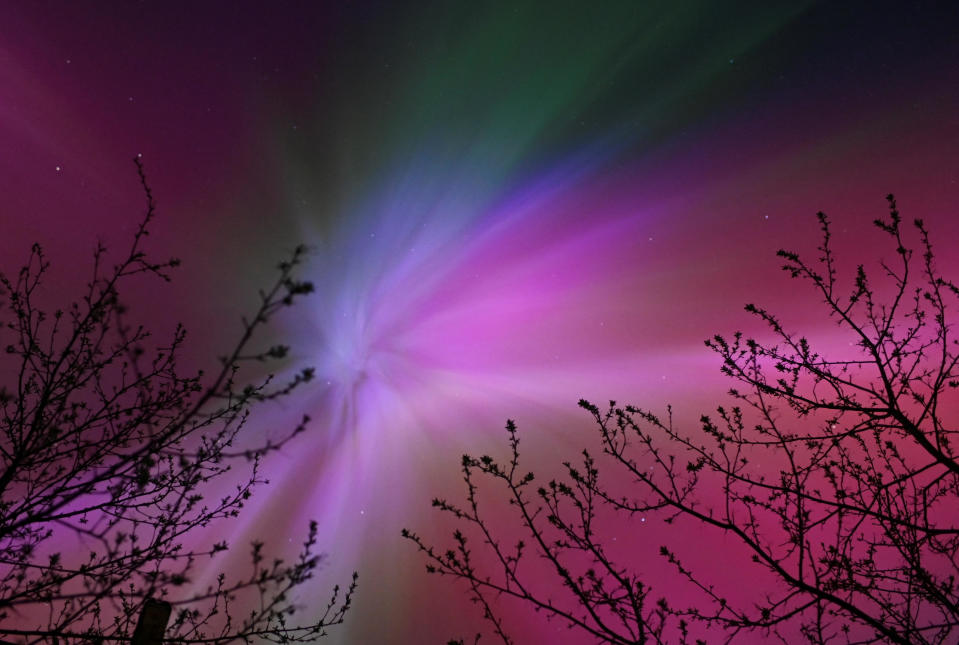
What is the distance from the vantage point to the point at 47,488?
12.2 feet

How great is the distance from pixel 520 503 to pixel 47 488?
126 inches

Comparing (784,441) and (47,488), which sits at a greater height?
(784,441)

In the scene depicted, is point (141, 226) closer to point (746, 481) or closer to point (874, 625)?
point (746, 481)

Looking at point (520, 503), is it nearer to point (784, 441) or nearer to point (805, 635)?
point (784, 441)

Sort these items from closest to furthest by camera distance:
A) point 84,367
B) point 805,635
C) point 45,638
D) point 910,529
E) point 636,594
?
point 45,638 → point 84,367 → point 636,594 → point 910,529 → point 805,635

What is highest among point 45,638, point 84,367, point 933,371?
point 933,371

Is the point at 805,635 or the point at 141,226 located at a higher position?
the point at 141,226

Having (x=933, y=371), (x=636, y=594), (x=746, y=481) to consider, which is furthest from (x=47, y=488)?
(x=933, y=371)

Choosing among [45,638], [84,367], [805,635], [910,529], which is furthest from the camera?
[805,635]

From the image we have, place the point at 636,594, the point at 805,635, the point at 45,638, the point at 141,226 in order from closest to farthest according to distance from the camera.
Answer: the point at 45,638
the point at 141,226
the point at 636,594
the point at 805,635

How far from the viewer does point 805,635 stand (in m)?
5.14

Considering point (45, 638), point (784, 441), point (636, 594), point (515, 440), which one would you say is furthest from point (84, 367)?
point (784, 441)

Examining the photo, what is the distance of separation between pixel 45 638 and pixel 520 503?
297 cm

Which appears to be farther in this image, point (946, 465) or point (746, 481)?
point (746, 481)
